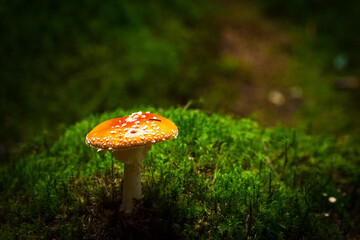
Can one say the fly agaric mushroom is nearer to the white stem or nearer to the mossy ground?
the white stem

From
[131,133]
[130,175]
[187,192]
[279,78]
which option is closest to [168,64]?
[279,78]

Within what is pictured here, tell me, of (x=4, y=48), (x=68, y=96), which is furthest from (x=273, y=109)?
(x=4, y=48)

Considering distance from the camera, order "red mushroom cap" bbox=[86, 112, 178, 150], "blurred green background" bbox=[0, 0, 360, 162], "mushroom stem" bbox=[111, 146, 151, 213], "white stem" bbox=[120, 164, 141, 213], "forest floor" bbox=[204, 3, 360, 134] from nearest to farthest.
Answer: "red mushroom cap" bbox=[86, 112, 178, 150] → "mushroom stem" bbox=[111, 146, 151, 213] → "white stem" bbox=[120, 164, 141, 213] → "blurred green background" bbox=[0, 0, 360, 162] → "forest floor" bbox=[204, 3, 360, 134]

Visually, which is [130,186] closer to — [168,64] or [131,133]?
[131,133]

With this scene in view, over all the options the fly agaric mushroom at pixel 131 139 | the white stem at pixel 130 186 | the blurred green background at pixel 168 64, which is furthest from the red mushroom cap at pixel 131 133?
the blurred green background at pixel 168 64

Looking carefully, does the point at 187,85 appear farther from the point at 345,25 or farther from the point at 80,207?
the point at 345,25

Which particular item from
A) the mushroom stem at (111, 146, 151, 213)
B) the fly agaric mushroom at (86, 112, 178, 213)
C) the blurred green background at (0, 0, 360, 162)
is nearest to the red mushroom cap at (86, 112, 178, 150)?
the fly agaric mushroom at (86, 112, 178, 213)

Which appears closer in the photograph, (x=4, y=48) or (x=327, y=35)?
(x=4, y=48)
